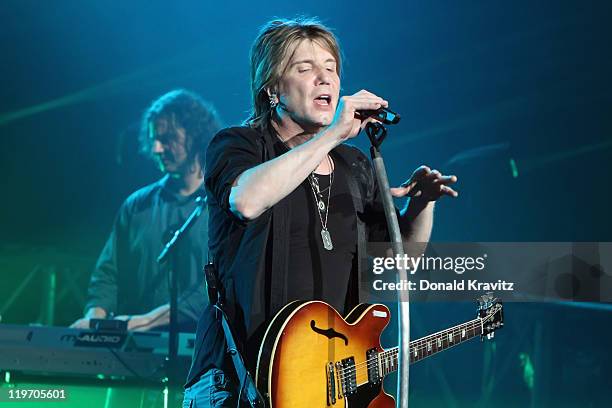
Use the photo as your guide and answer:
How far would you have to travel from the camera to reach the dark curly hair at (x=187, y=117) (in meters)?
4.96

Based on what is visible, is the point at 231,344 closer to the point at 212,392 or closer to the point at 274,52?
the point at 212,392

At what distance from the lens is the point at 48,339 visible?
13.4 ft

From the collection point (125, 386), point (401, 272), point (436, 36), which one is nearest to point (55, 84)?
point (125, 386)

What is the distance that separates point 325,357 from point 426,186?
24.8 inches

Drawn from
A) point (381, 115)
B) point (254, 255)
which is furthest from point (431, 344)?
point (381, 115)

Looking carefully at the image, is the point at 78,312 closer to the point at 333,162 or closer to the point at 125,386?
the point at 125,386

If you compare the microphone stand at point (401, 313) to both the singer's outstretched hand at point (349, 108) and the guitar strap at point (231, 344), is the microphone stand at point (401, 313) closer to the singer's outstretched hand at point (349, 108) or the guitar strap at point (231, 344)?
the singer's outstretched hand at point (349, 108)

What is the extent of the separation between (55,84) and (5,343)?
6.54 feet

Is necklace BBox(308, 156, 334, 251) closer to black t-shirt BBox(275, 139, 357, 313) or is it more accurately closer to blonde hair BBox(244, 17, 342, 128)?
black t-shirt BBox(275, 139, 357, 313)

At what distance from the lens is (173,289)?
14.2 feet

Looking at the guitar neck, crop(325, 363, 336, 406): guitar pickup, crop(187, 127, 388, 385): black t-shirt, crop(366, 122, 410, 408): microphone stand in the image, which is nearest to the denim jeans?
crop(187, 127, 388, 385): black t-shirt

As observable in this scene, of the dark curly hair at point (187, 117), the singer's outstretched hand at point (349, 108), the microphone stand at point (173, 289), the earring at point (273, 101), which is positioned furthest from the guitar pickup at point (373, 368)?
the dark curly hair at point (187, 117)

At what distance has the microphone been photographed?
68.4 inches

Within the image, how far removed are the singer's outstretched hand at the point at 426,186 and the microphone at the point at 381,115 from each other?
37 centimetres
